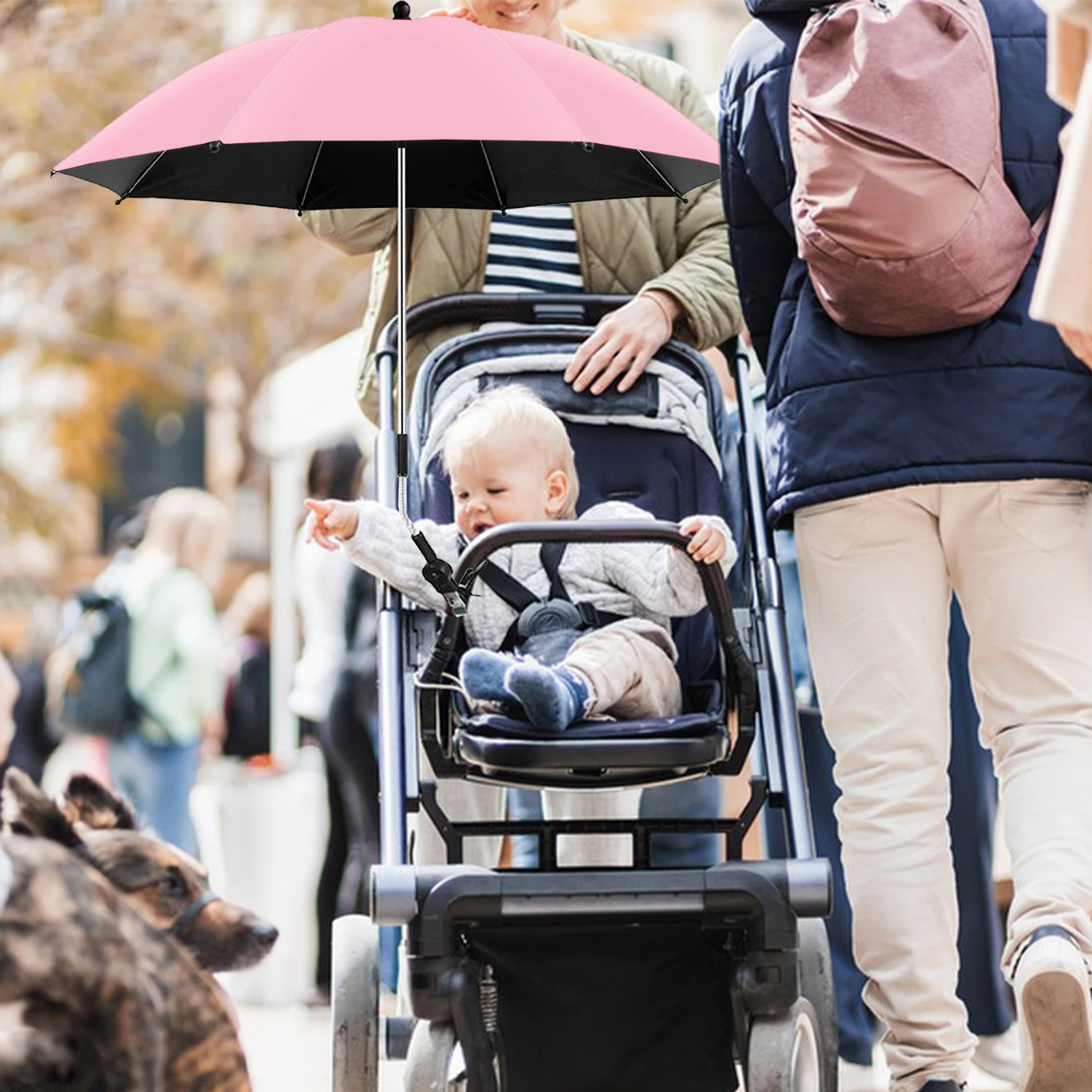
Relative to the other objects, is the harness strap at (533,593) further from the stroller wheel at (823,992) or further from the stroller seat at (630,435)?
the stroller wheel at (823,992)

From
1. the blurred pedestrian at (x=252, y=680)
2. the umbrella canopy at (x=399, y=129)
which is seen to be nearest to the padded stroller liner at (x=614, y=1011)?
the umbrella canopy at (x=399, y=129)

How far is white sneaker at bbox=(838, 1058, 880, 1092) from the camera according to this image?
5.68 m

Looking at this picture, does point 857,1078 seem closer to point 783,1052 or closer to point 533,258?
point 783,1052

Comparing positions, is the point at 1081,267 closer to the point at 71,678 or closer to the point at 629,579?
the point at 629,579

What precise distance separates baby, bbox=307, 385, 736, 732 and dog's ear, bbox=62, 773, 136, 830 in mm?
671

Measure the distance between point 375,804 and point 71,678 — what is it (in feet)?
5.98

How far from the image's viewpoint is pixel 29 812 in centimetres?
362

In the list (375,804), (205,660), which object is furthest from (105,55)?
(375,804)

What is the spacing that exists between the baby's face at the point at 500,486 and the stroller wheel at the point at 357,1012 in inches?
33.3

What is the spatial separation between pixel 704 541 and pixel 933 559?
574mm

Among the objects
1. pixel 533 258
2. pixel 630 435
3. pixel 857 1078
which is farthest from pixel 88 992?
pixel 857 1078

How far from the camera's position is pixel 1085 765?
423 centimetres

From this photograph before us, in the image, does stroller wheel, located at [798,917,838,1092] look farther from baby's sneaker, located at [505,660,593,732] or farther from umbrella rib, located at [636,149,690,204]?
umbrella rib, located at [636,149,690,204]

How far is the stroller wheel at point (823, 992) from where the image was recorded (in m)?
4.09
